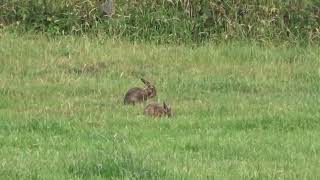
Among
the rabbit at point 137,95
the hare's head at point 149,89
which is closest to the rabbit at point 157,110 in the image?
the rabbit at point 137,95

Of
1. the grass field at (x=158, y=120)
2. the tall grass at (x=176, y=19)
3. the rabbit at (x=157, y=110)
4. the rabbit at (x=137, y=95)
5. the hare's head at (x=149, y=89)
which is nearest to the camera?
the grass field at (x=158, y=120)

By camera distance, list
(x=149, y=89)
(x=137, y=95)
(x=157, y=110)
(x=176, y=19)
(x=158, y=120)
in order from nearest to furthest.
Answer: (x=158, y=120), (x=157, y=110), (x=137, y=95), (x=149, y=89), (x=176, y=19)

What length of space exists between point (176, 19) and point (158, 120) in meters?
5.69

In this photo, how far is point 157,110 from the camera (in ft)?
30.3

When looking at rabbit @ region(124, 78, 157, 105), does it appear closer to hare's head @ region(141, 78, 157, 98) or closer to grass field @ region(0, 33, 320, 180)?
hare's head @ region(141, 78, 157, 98)

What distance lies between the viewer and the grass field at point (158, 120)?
6867 mm

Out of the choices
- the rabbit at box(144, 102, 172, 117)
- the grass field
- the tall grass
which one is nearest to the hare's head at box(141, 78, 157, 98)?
the grass field

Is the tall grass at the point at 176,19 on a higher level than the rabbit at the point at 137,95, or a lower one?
higher

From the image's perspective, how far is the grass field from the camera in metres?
6.87

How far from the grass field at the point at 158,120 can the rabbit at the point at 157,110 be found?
0.12 m

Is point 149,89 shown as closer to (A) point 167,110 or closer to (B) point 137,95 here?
(B) point 137,95

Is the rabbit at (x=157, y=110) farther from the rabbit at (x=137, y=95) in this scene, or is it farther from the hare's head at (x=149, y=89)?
the hare's head at (x=149, y=89)

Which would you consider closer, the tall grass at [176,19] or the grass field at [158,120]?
the grass field at [158,120]

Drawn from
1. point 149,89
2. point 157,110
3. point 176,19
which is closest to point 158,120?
point 157,110
